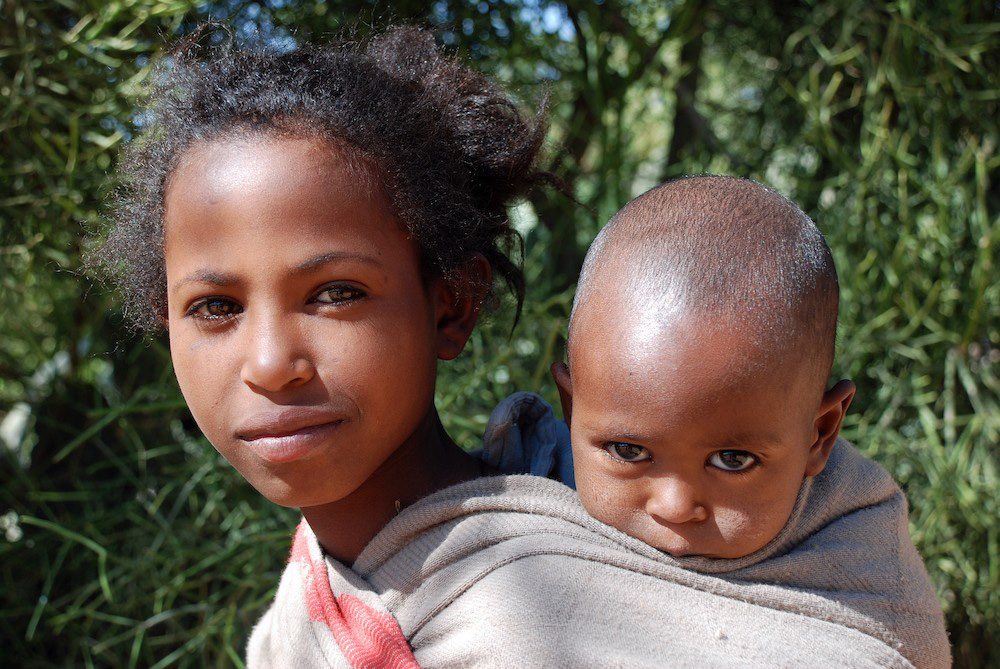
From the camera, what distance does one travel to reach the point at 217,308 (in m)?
1.20

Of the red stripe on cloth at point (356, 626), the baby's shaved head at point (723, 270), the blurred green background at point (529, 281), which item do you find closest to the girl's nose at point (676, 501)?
the baby's shaved head at point (723, 270)

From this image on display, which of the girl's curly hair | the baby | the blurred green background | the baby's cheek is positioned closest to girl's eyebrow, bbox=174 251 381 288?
the girl's curly hair

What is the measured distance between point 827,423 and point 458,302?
486 mm

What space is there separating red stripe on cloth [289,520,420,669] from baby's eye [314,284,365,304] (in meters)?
0.34

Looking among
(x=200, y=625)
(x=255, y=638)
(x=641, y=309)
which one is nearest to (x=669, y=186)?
(x=641, y=309)

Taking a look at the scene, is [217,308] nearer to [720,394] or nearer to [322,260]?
[322,260]

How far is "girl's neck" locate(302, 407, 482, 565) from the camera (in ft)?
4.25

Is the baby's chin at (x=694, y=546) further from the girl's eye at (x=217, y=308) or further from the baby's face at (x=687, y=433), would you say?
the girl's eye at (x=217, y=308)

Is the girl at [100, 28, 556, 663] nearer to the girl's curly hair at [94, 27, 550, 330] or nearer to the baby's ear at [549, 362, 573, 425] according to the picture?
the girl's curly hair at [94, 27, 550, 330]

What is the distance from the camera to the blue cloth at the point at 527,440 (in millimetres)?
1417

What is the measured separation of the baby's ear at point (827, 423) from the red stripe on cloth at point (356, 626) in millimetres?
504

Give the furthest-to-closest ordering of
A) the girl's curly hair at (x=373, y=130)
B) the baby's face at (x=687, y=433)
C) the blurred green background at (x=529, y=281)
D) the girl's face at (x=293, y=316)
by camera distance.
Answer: the blurred green background at (x=529, y=281)
the girl's curly hair at (x=373, y=130)
the girl's face at (x=293, y=316)
the baby's face at (x=687, y=433)

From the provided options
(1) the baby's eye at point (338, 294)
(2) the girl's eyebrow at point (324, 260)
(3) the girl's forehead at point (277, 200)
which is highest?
(3) the girl's forehead at point (277, 200)

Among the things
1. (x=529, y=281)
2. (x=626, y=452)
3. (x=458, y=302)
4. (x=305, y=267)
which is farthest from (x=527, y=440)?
(x=529, y=281)
